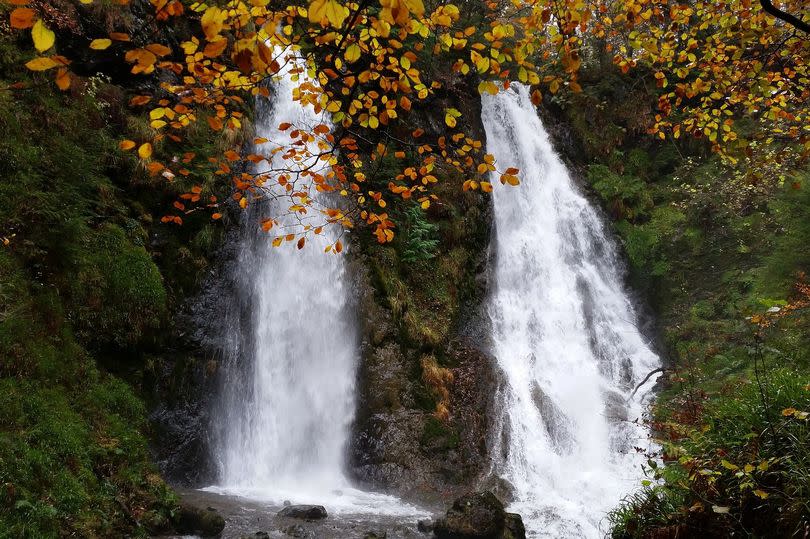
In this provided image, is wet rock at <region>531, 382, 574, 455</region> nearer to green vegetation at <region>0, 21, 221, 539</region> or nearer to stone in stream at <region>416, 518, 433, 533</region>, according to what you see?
stone in stream at <region>416, 518, 433, 533</region>

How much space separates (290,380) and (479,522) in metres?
4.68

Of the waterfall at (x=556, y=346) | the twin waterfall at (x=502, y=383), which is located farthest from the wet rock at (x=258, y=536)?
the waterfall at (x=556, y=346)

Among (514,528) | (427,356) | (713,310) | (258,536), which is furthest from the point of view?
(713,310)

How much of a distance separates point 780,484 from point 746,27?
14.2ft

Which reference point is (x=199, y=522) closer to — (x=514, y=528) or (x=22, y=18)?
(x=514, y=528)

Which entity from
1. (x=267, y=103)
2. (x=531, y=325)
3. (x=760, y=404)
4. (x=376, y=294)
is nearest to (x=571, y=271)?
(x=531, y=325)

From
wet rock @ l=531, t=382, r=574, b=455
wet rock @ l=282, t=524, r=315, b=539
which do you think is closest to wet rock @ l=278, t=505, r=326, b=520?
wet rock @ l=282, t=524, r=315, b=539

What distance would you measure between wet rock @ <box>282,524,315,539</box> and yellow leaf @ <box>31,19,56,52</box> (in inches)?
→ 236

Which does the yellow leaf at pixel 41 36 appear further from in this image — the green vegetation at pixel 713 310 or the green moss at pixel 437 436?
the green moss at pixel 437 436

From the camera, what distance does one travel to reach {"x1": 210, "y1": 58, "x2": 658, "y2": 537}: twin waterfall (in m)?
8.54

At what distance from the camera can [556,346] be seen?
12.8 meters

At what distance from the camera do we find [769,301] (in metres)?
3.50

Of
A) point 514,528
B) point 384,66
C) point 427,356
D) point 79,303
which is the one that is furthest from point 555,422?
point 79,303

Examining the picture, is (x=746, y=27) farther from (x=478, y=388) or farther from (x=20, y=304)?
(x=20, y=304)
